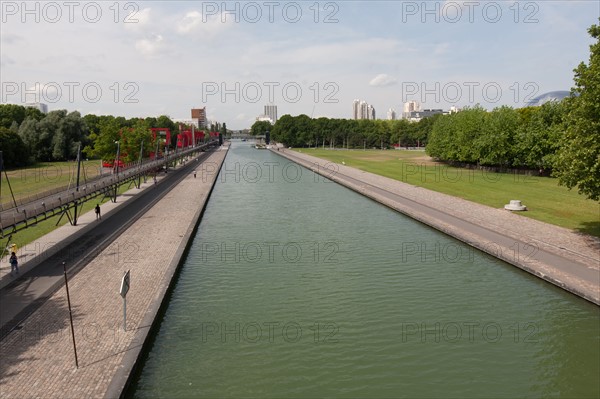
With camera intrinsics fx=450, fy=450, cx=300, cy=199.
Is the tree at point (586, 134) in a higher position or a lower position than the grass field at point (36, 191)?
higher

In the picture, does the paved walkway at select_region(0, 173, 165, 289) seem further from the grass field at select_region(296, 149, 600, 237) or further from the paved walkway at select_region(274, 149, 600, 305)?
the grass field at select_region(296, 149, 600, 237)

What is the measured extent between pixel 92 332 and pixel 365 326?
30.7 ft

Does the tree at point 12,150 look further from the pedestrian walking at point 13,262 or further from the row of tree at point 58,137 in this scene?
the pedestrian walking at point 13,262

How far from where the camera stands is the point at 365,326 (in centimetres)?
1661

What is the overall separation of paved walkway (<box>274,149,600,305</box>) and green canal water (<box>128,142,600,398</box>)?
0.62 meters

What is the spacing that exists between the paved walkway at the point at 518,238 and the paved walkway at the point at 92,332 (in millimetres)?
15439

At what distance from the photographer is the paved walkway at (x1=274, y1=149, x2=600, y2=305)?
20062mm

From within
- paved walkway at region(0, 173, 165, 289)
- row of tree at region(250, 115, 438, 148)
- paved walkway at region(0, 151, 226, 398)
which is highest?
row of tree at region(250, 115, 438, 148)

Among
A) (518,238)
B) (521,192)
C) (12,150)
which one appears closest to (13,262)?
(518,238)

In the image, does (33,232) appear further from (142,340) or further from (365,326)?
(365,326)

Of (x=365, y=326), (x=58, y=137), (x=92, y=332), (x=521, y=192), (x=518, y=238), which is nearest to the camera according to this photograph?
(x=92, y=332)

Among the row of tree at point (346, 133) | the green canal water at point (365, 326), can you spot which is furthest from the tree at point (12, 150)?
the row of tree at point (346, 133)

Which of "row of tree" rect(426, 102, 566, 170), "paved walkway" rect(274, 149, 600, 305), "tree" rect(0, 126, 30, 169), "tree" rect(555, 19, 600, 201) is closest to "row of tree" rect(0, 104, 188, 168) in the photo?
"tree" rect(0, 126, 30, 169)

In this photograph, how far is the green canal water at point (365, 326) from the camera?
1297 centimetres
